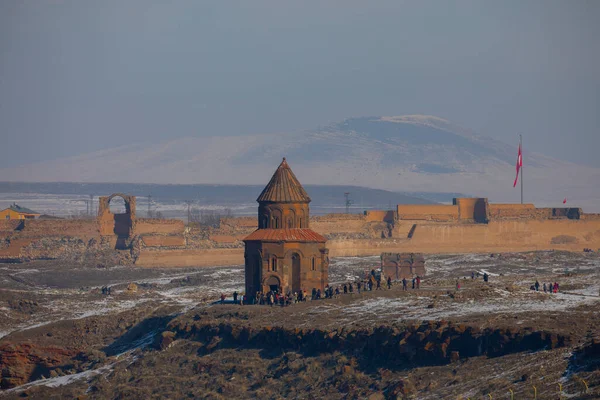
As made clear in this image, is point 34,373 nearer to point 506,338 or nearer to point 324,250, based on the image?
point 324,250

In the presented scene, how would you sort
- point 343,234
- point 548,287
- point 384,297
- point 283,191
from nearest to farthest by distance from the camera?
1. point 384,297
2. point 548,287
3. point 283,191
4. point 343,234

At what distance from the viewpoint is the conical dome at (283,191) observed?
50062 millimetres

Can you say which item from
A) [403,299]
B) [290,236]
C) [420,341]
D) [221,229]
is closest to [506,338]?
[420,341]

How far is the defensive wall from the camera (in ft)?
273

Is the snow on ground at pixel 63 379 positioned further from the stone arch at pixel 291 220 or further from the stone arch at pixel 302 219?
the stone arch at pixel 302 219

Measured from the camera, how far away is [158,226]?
87625 mm

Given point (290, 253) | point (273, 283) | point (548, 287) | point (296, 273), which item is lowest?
point (548, 287)

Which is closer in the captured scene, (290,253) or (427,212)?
(290,253)

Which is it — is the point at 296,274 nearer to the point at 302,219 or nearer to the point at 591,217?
the point at 302,219

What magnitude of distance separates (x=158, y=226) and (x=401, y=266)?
25.2 metres

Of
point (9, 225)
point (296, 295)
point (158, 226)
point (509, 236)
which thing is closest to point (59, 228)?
point (9, 225)

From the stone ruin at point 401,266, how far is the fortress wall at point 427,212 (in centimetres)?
2709

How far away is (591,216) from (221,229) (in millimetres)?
27521

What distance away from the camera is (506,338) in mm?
35062
